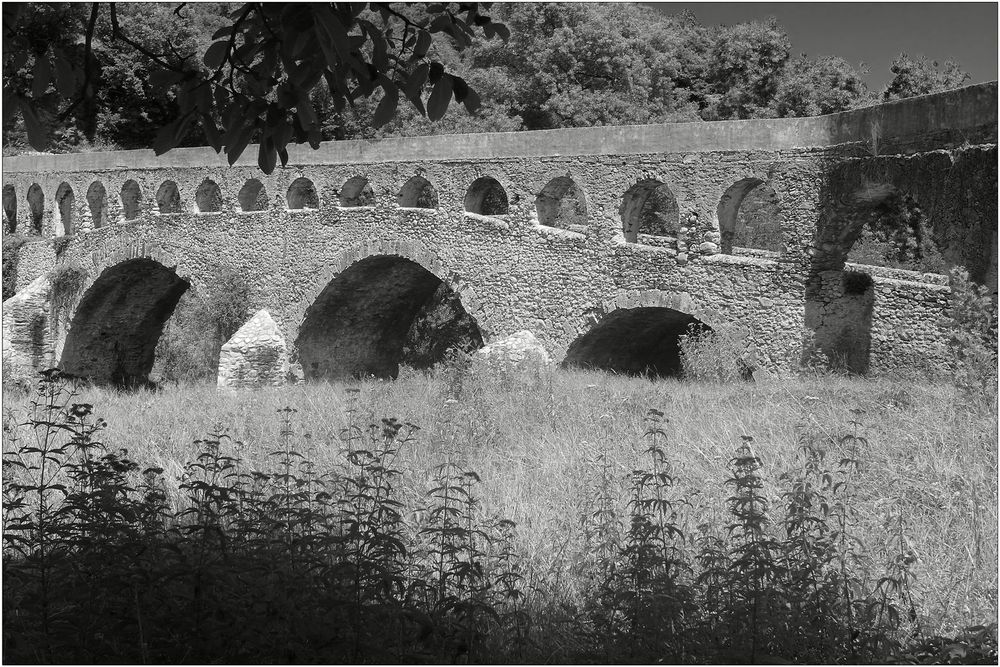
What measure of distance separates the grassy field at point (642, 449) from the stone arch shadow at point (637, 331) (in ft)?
3.11

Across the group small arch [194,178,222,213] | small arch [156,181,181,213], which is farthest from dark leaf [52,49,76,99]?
small arch [156,181,181,213]

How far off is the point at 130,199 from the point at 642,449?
16.5 m

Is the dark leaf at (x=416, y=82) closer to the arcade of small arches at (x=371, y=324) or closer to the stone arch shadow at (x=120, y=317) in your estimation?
the arcade of small arches at (x=371, y=324)

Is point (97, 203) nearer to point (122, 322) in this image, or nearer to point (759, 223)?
point (122, 322)

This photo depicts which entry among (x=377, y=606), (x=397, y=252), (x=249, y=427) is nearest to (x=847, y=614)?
(x=377, y=606)

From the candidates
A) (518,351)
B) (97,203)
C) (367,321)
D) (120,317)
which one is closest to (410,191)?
(367,321)

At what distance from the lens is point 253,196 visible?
64.6 ft

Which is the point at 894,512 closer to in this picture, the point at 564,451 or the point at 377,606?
the point at 564,451

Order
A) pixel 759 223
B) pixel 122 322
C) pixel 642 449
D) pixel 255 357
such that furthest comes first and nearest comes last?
pixel 759 223, pixel 122 322, pixel 255 357, pixel 642 449

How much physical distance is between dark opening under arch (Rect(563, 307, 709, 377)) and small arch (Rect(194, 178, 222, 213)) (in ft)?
29.0

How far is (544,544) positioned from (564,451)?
8.33 ft

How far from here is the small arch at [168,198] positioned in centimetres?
2073

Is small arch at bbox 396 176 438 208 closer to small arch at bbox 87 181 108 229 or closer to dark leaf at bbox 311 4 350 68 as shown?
small arch at bbox 87 181 108 229

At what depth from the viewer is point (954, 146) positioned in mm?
10703
